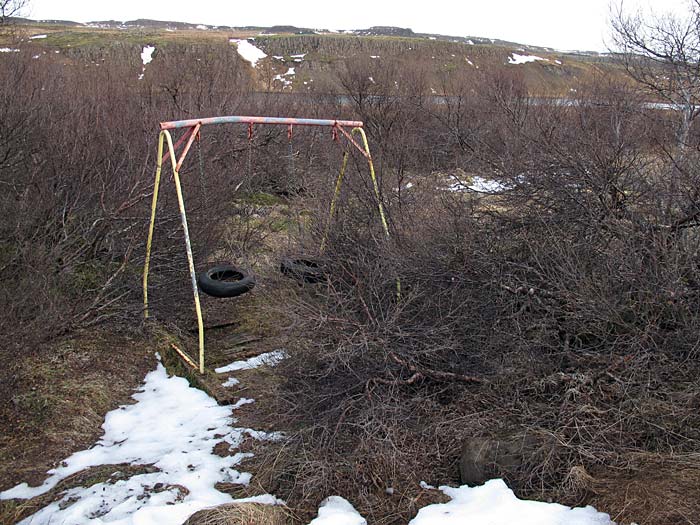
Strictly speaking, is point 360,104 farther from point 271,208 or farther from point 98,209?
point 98,209

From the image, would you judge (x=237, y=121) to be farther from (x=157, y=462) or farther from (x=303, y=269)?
(x=157, y=462)

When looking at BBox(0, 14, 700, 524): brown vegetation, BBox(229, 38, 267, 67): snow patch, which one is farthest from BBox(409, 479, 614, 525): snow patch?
BBox(229, 38, 267, 67): snow patch

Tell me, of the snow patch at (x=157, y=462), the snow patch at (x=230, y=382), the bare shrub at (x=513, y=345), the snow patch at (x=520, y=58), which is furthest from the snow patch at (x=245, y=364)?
the snow patch at (x=520, y=58)

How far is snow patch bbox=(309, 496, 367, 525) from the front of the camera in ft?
10.7

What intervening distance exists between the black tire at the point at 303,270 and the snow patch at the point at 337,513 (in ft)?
6.22

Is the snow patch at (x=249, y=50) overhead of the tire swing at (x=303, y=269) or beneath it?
overhead

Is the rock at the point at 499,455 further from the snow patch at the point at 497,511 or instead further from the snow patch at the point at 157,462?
the snow patch at the point at 157,462

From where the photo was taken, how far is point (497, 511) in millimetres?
3145

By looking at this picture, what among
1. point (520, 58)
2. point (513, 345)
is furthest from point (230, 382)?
point (520, 58)

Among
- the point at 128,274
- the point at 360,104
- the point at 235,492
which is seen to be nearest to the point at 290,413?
the point at 235,492

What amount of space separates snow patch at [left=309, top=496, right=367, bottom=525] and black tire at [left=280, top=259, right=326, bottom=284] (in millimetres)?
1896

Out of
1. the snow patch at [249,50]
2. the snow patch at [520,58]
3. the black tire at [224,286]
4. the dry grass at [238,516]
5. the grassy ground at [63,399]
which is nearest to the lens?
the dry grass at [238,516]

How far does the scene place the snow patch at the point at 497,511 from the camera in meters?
3.01

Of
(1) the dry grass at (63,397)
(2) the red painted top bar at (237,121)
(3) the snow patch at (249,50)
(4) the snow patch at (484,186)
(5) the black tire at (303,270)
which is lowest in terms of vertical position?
(1) the dry grass at (63,397)
